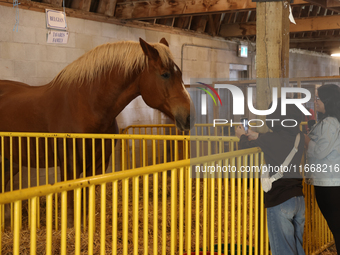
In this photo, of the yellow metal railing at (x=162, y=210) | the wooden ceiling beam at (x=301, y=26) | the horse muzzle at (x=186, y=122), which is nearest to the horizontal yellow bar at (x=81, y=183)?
the yellow metal railing at (x=162, y=210)

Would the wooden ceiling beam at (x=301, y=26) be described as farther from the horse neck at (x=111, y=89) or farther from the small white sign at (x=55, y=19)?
the horse neck at (x=111, y=89)

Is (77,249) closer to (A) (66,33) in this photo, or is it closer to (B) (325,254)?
(B) (325,254)

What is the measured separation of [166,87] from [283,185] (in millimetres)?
1360

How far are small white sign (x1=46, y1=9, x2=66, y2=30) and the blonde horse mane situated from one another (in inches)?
72.5

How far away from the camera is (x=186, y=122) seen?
2988mm

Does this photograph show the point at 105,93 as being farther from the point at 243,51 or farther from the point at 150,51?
the point at 243,51

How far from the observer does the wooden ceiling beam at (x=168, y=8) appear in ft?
17.3

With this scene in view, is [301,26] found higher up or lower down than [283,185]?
higher up

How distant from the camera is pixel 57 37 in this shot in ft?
16.0

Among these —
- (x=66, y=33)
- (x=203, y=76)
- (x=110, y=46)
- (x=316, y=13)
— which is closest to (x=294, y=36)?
(x=316, y=13)

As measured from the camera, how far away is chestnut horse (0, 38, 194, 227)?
301cm

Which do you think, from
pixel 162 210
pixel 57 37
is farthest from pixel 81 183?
pixel 57 37

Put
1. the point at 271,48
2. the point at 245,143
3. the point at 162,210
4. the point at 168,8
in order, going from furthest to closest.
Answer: the point at 168,8 → the point at 271,48 → the point at 245,143 → the point at 162,210

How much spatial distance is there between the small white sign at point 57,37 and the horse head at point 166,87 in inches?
90.2
